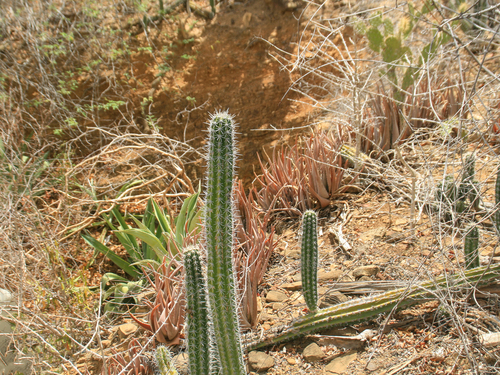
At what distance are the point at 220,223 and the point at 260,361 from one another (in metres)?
1.03

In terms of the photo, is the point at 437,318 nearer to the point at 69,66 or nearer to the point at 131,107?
the point at 131,107

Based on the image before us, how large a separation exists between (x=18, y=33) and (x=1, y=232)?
146 inches

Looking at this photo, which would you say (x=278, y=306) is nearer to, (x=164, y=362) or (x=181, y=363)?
(x=181, y=363)

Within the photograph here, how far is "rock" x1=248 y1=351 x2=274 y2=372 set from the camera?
7.04 feet

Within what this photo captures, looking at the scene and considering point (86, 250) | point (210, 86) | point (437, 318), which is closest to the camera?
point (437, 318)

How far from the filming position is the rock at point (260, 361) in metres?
2.15

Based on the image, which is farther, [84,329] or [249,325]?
[84,329]

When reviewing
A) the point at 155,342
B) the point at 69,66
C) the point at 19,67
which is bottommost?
the point at 155,342

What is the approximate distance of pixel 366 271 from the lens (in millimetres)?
2650

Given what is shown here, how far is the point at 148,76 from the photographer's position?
6.34 metres

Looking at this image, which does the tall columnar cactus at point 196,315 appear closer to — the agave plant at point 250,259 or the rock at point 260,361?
the agave plant at point 250,259

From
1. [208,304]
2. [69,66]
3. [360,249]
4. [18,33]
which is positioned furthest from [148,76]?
[208,304]

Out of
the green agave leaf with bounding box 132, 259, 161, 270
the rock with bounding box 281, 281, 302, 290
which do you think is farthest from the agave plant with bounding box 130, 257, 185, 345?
the rock with bounding box 281, 281, 302, 290

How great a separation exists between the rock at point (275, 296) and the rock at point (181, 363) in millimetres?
702
